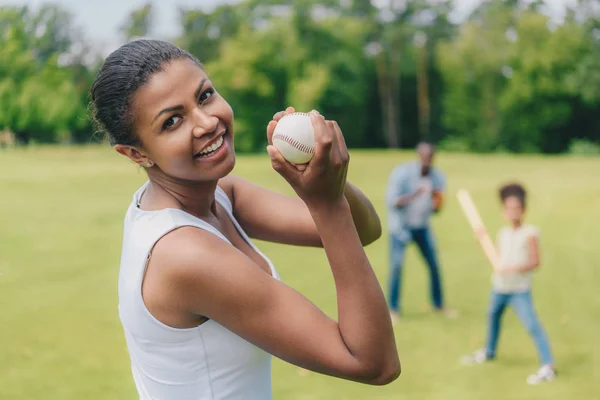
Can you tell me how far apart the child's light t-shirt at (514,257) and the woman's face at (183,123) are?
523 centimetres

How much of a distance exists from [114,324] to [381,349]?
23.7ft

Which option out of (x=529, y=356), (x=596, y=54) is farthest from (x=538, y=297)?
(x=596, y=54)

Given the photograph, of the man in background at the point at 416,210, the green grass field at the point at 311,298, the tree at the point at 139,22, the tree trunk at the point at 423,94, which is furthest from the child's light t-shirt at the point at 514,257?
the tree trunk at the point at 423,94

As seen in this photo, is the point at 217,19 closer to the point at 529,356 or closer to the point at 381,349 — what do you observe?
the point at 529,356

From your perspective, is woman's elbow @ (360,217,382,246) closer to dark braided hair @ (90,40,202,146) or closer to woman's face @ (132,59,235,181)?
woman's face @ (132,59,235,181)

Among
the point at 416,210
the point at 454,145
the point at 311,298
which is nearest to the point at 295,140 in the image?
the point at 416,210

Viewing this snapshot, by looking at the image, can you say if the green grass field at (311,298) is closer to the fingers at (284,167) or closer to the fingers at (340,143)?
the fingers at (284,167)

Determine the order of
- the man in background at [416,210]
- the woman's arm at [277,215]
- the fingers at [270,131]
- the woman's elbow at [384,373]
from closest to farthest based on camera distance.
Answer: the woman's elbow at [384,373] → the fingers at [270,131] → the woman's arm at [277,215] → the man in background at [416,210]

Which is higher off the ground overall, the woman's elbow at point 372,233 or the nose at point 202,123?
the nose at point 202,123

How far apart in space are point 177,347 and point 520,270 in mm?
5350

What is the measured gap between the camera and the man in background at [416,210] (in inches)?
352

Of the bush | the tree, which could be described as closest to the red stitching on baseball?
the tree

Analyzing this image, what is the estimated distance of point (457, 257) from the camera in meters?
12.8

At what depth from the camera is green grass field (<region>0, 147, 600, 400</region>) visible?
254 inches
